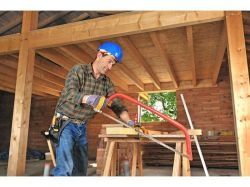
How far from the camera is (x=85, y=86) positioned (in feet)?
7.53

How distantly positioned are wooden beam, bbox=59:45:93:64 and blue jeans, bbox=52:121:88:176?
1.88 m

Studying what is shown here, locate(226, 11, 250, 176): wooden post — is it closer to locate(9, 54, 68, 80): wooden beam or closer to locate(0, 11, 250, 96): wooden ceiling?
locate(0, 11, 250, 96): wooden ceiling

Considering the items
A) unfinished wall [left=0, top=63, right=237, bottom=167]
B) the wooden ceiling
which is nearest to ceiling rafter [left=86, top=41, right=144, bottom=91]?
the wooden ceiling

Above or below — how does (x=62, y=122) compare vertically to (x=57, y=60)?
below

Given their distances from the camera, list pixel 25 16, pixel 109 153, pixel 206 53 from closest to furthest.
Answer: pixel 109 153 < pixel 25 16 < pixel 206 53

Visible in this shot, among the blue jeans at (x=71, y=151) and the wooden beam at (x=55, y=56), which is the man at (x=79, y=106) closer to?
the blue jeans at (x=71, y=151)

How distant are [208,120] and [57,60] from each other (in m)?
4.10

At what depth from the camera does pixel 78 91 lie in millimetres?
2188

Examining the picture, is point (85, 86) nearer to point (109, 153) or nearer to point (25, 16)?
point (109, 153)

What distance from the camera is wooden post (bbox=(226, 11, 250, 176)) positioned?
224 cm

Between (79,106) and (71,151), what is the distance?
A: 399 millimetres

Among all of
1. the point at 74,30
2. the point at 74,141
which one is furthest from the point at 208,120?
the point at 74,141

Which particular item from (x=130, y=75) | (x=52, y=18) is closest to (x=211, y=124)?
(x=130, y=75)
